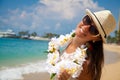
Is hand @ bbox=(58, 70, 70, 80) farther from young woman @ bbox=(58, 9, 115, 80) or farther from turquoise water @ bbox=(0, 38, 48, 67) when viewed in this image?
turquoise water @ bbox=(0, 38, 48, 67)

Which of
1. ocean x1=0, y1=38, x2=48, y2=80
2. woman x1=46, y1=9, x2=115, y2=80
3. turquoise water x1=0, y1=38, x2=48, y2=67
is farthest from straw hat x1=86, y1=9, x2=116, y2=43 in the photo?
turquoise water x1=0, y1=38, x2=48, y2=67

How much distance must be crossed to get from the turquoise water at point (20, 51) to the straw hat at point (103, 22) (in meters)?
4.05

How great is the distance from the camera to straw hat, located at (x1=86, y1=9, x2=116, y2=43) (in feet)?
3.64

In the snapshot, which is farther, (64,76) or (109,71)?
(109,71)

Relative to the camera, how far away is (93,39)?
1.12 m

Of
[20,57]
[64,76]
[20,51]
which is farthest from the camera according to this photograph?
[20,51]

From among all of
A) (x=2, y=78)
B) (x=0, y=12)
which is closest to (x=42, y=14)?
(x=0, y=12)

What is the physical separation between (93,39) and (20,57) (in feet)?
15.9

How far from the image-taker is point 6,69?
15.1 feet

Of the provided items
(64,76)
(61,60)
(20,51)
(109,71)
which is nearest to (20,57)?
(20,51)

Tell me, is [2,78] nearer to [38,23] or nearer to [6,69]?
[6,69]

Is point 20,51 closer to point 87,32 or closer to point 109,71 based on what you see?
point 109,71

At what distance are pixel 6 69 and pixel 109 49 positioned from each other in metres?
1.99

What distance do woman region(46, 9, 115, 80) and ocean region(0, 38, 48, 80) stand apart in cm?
276
